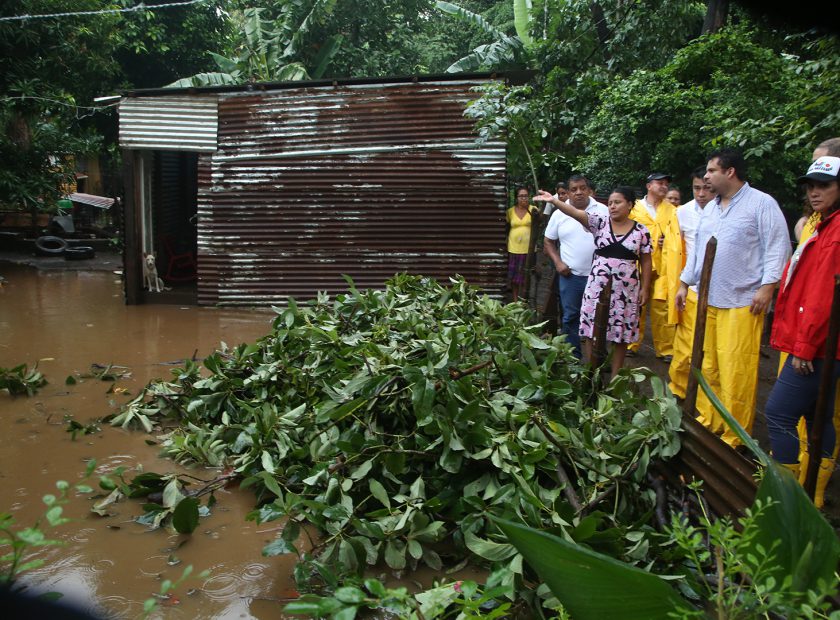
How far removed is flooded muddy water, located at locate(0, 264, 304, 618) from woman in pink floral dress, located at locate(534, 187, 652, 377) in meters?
3.01

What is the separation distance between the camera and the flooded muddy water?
312 cm

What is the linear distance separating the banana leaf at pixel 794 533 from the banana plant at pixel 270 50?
551 inches

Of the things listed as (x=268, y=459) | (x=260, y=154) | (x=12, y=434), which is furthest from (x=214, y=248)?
(x=268, y=459)

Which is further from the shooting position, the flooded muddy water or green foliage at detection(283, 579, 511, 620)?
the flooded muddy water

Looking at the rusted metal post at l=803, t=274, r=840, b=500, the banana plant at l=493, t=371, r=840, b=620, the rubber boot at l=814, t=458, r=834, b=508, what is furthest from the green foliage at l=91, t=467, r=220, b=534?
the rubber boot at l=814, t=458, r=834, b=508

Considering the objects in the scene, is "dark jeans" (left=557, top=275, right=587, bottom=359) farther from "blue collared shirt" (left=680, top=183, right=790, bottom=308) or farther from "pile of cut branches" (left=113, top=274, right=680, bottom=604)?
"blue collared shirt" (left=680, top=183, right=790, bottom=308)

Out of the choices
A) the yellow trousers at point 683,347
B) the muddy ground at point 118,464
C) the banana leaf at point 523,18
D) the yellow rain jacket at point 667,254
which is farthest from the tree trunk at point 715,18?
the yellow trousers at point 683,347

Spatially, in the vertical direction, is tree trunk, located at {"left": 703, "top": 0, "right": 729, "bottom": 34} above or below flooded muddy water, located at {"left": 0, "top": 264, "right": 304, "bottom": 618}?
above

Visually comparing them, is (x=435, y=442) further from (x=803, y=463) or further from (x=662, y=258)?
(x=662, y=258)

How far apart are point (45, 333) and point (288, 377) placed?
526cm

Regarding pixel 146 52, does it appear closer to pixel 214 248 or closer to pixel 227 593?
pixel 214 248

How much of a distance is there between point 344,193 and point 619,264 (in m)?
5.46

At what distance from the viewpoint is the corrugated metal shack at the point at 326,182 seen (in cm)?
983

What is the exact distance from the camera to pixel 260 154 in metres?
10.0
